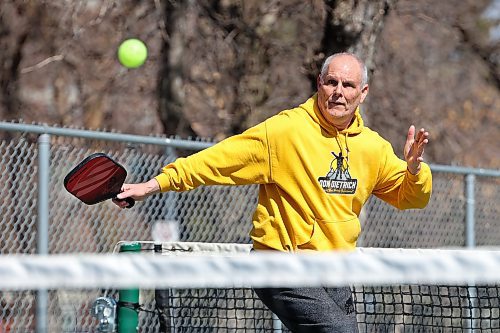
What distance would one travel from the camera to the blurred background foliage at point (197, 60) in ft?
45.2

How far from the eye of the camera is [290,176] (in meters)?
5.04

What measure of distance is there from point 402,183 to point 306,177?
63 centimetres

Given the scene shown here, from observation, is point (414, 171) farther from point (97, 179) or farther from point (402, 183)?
point (97, 179)

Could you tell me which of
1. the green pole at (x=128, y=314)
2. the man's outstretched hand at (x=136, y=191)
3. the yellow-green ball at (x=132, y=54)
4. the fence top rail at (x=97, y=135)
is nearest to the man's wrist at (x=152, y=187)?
the man's outstretched hand at (x=136, y=191)

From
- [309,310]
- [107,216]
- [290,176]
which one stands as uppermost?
[107,216]

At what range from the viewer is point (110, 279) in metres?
2.99

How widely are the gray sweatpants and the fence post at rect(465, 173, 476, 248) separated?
16.4ft

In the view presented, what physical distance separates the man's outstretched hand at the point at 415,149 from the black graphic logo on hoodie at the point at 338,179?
0.96 feet

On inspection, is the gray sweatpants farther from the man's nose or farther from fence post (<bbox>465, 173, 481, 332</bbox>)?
fence post (<bbox>465, 173, 481, 332</bbox>)

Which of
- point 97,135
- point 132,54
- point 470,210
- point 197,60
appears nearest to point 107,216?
point 97,135

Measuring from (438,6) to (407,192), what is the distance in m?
10.8

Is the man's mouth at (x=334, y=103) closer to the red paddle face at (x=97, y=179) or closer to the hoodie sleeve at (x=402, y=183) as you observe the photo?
the hoodie sleeve at (x=402, y=183)

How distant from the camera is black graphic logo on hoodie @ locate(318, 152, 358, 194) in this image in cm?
507

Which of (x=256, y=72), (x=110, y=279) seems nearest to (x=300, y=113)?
(x=110, y=279)
